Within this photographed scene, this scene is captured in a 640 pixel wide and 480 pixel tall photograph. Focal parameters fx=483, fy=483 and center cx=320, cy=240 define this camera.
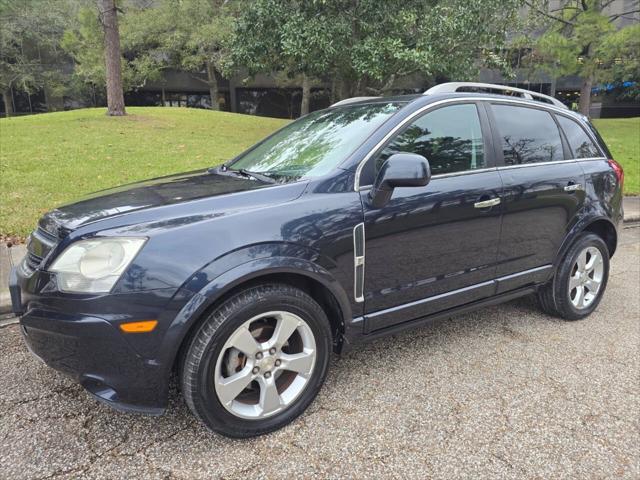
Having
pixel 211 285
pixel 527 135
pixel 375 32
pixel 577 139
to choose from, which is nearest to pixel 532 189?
pixel 527 135

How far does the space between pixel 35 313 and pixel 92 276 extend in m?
0.38

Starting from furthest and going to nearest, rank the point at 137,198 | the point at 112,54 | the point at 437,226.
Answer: the point at 112,54
the point at 437,226
the point at 137,198

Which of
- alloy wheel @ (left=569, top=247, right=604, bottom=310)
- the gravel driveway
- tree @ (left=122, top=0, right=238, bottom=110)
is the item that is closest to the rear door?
alloy wheel @ (left=569, top=247, right=604, bottom=310)

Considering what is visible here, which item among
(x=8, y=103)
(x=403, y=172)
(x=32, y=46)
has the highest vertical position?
(x=32, y=46)

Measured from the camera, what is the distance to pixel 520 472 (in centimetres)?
221

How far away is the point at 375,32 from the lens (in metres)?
10.0

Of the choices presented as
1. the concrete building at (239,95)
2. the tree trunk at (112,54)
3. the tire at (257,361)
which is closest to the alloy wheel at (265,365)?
the tire at (257,361)

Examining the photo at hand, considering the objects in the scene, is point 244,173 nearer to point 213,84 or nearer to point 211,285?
point 211,285

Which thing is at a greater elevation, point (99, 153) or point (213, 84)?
point (213, 84)

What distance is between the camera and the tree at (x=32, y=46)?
85.7 feet

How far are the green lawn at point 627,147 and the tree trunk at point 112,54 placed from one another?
13.0 meters

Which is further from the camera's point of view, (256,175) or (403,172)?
(256,175)

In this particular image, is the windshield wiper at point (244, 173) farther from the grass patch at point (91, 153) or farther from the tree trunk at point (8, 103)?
the tree trunk at point (8, 103)

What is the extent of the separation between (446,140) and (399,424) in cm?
174
